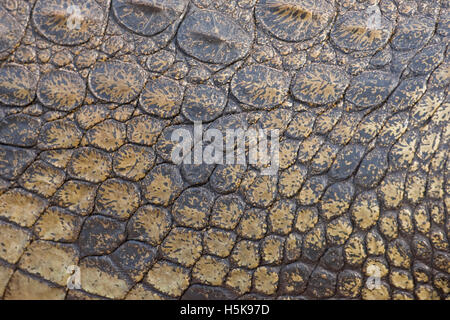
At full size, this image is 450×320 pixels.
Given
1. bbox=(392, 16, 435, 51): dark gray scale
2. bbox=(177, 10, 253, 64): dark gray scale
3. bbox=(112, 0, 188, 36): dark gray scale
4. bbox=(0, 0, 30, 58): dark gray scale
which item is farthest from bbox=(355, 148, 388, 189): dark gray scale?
bbox=(0, 0, 30, 58): dark gray scale

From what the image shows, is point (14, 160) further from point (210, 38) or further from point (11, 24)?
point (210, 38)

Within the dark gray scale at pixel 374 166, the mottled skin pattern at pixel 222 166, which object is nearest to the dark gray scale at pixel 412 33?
the mottled skin pattern at pixel 222 166

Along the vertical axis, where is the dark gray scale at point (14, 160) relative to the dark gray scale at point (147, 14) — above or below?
below

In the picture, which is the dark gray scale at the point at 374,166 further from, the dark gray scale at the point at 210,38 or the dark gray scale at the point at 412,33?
the dark gray scale at the point at 210,38

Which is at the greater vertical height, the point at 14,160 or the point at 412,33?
the point at 412,33

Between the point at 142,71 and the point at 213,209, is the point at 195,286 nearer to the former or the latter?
the point at 213,209

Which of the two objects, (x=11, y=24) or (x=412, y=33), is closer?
(x=11, y=24)

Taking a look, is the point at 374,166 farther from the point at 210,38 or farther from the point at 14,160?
the point at 14,160

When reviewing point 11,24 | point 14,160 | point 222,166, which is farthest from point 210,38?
point 14,160

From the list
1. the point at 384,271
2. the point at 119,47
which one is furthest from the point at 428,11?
the point at 119,47
